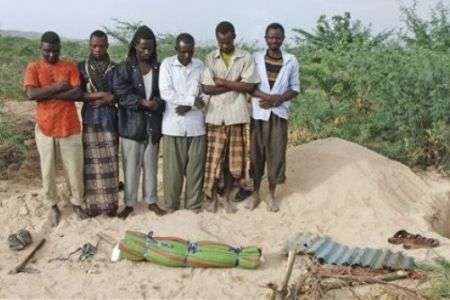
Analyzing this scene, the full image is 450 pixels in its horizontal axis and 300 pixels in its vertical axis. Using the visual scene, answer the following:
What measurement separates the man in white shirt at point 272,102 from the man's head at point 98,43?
140 cm

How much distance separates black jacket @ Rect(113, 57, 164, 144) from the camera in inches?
221

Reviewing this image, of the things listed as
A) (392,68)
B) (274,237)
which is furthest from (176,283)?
(392,68)

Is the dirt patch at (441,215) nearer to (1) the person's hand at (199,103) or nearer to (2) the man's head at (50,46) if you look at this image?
(1) the person's hand at (199,103)

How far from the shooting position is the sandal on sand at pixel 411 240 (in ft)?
18.4

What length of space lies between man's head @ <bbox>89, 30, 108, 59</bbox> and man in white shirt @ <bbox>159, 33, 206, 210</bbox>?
53cm

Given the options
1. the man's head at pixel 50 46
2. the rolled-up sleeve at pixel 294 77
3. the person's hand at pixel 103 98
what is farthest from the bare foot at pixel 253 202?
the man's head at pixel 50 46

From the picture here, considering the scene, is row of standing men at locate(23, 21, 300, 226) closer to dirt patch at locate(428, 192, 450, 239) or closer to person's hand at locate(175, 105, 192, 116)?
person's hand at locate(175, 105, 192, 116)

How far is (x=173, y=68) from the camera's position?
574 centimetres

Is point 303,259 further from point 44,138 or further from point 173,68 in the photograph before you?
point 44,138

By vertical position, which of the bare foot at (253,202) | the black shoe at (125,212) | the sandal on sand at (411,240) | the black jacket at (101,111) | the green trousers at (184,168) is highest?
the black jacket at (101,111)

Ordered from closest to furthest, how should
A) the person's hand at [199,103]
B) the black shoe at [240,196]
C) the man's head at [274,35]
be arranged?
the person's hand at [199,103] < the man's head at [274,35] < the black shoe at [240,196]

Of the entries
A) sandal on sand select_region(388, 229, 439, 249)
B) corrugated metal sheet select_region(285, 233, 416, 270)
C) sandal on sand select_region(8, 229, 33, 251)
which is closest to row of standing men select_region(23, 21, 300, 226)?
sandal on sand select_region(8, 229, 33, 251)

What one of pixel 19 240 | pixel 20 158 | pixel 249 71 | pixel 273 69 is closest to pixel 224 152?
pixel 249 71

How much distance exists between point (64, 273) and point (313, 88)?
5541 mm
